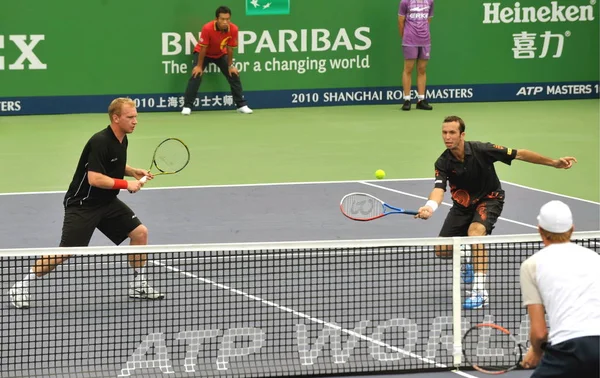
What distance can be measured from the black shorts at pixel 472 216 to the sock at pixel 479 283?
2.13ft

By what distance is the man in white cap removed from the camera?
18.8ft

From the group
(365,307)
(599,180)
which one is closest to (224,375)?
(365,307)

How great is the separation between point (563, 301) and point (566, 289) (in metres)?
0.06

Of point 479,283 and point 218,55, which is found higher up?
point 479,283

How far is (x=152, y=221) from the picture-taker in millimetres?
12766

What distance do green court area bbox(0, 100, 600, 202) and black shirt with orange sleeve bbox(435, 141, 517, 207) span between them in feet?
14.0

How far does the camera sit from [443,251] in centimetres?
949

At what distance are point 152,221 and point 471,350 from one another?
209 inches

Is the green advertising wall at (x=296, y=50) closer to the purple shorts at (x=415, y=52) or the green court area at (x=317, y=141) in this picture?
the green court area at (x=317, y=141)

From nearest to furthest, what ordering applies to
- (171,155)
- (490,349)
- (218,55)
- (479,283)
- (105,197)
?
1. (490,349)
2. (479,283)
3. (105,197)
4. (171,155)
5. (218,55)

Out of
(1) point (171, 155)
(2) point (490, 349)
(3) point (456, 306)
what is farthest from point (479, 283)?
(1) point (171, 155)

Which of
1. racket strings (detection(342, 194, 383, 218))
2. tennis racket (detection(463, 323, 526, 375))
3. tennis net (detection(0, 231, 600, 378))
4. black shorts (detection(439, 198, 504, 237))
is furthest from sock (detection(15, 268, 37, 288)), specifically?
black shorts (detection(439, 198, 504, 237))

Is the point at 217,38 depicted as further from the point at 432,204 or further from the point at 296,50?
the point at 432,204

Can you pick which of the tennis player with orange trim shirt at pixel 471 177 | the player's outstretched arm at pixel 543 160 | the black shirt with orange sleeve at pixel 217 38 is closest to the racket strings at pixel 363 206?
the tennis player with orange trim shirt at pixel 471 177
